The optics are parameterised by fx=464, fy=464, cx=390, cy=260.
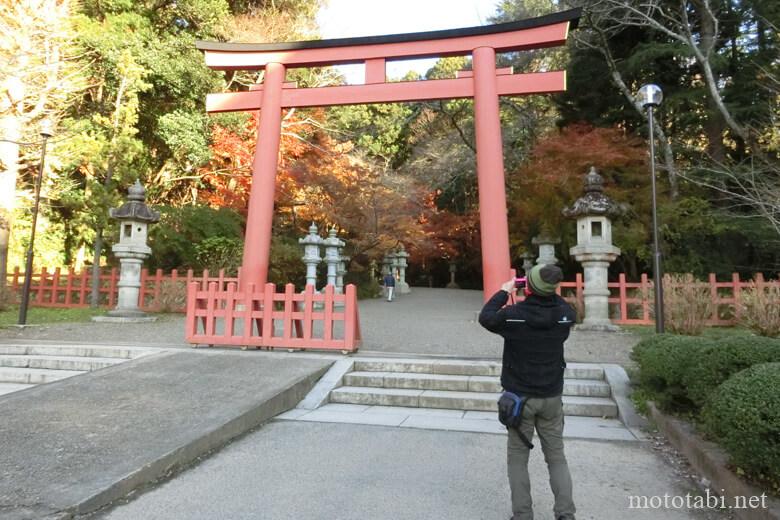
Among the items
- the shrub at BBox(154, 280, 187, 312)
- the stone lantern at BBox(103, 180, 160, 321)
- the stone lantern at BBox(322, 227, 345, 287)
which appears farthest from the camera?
the stone lantern at BBox(322, 227, 345, 287)

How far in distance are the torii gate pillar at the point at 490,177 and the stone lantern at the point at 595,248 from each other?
241 centimetres

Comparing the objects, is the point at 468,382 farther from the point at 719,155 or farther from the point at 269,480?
the point at 719,155

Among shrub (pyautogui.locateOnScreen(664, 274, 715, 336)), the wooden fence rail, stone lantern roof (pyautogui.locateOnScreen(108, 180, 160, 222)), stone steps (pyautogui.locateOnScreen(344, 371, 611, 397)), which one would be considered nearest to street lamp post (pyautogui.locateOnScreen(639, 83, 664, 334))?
stone steps (pyautogui.locateOnScreen(344, 371, 611, 397))

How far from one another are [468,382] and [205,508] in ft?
11.2

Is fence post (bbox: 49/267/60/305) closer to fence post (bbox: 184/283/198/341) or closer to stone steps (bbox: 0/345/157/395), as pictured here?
stone steps (bbox: 0/345/157/395)

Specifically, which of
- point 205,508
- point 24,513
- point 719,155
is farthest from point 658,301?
point 719,155

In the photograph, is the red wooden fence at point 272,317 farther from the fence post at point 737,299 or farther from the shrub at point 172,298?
the fence post at point 737,299

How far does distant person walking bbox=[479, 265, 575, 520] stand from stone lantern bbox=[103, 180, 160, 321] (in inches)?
421

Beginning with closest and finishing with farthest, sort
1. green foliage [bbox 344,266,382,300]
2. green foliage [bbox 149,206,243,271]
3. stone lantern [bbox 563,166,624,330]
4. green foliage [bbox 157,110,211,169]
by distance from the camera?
stone lantern [bbox 563,166,624,330] → green foliage [bbox 149,206,243,271] → green foliage [bbox 157,110,211,169] → green foliage [bbox 344,266,382,300]

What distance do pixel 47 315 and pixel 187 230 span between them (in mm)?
4747

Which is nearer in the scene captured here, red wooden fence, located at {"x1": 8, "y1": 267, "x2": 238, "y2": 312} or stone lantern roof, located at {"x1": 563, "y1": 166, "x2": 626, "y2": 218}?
stone lantern roof, located at {"x1": 563, "y1": 166, "x2": 626, "y2": 218}

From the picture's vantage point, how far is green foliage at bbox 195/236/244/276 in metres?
15.5

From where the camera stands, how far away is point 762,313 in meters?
8.23

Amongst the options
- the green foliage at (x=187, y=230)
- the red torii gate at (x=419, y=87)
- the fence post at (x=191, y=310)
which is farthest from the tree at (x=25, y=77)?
the fence post at (x=191, y=310)
